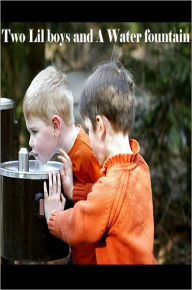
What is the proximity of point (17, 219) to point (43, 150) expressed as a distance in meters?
0.31

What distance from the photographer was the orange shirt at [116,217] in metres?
2.35

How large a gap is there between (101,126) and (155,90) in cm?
251

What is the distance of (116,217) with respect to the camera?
7.79 ft

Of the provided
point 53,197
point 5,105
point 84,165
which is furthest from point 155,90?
point 53,197

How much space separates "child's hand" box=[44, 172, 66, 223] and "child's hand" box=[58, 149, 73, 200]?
0.17ft

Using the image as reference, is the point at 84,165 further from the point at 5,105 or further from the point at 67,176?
the point at 5,105

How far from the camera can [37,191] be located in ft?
8.12

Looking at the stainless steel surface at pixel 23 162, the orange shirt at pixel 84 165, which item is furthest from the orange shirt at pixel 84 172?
the stainless steel surface at pixel 23 162

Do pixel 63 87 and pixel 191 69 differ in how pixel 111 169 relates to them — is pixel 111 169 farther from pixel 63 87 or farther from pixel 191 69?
pixel 191 69

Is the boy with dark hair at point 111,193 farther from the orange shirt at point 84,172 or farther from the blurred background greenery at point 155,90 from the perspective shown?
the blurred background greenery at point 155,90

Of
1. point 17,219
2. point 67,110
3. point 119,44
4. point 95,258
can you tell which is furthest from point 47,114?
point 119,44

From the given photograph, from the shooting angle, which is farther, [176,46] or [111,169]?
[176,46]

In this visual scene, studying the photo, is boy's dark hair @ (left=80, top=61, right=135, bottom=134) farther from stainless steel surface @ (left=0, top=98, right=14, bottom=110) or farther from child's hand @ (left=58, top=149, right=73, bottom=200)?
stainless steel surface @ (left=0, top=98, right=14, bottom=110)

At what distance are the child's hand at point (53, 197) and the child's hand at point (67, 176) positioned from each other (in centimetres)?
5
